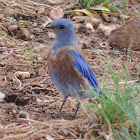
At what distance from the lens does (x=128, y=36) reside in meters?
5.68

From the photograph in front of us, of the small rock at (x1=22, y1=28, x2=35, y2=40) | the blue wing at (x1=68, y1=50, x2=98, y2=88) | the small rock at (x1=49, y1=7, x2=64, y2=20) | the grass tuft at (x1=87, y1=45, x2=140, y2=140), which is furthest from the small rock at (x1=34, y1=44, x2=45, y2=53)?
the grass tuft at (x1=87, y1=45, x2=140, y2=140)

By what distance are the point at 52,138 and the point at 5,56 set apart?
2403 millimetres

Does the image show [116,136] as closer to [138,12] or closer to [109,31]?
[109,31]

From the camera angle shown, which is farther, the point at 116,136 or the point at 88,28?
the point at 88,28

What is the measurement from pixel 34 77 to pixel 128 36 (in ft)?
7.13

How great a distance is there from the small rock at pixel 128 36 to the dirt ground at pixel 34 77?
0.19 m

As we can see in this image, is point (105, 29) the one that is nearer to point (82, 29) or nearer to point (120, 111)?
point (82, 29)

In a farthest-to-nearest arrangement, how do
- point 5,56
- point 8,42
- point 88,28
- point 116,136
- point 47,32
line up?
point 88,28, point 47,32, point 8,42, point 5,56, point 116,136

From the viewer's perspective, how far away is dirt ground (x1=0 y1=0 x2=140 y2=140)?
2.86 m

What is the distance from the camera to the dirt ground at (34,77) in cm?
286

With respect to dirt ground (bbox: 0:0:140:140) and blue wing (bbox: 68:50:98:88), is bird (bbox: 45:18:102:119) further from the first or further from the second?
dirt ground (bbox: 0:0:140:140)

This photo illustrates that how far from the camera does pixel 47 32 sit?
5.96 m

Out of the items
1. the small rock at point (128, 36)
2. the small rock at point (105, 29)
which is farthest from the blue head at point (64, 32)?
the small rock at point (105, 29)

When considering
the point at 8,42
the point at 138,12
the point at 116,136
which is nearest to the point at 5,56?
the point at 8,42
